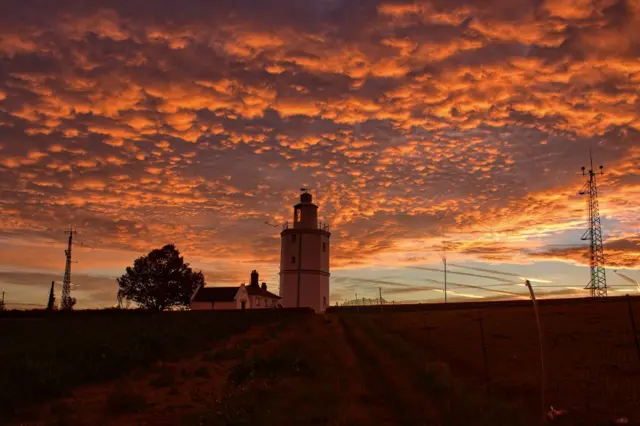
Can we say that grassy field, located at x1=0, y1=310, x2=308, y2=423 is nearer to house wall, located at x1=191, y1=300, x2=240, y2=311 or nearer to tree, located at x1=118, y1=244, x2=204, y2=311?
house wall, located at x1=191, y1=300, x2=240, y2=311

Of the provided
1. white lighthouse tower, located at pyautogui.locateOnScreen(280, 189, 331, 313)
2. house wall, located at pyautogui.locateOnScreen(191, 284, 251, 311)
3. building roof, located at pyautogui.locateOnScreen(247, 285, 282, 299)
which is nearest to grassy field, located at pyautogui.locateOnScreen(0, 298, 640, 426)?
white lighthouse tower, located at pyautogui.locateOnScreen(280, 189, 331, 313)

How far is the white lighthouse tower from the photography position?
6581cm

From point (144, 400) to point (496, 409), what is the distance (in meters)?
8.99

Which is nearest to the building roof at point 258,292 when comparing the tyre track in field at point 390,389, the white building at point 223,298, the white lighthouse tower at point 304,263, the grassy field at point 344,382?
the white building at point 223,298

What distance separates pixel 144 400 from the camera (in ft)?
46.1

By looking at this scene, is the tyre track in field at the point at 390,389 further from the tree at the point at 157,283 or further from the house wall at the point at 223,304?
the tree at the point at 157,283

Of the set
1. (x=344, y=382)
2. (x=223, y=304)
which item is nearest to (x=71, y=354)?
(x=344, y=382)

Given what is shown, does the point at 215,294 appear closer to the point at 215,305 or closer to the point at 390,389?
the point at 215,305

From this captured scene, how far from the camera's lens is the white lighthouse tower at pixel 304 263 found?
216ft

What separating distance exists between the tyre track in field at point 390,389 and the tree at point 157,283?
6103cm

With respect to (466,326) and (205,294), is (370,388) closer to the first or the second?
(466,326)

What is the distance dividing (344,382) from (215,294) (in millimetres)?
60131

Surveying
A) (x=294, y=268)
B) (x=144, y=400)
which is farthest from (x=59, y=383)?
(x=294, y=268)

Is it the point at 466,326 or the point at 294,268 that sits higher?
the point at 294,268
